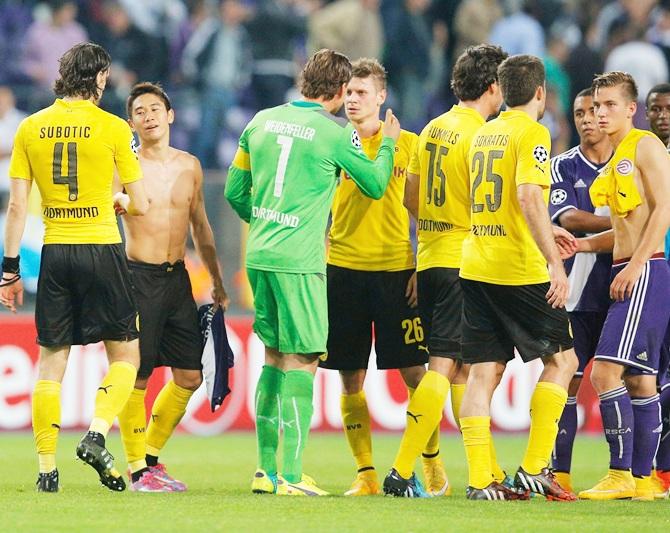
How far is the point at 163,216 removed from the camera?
899cm

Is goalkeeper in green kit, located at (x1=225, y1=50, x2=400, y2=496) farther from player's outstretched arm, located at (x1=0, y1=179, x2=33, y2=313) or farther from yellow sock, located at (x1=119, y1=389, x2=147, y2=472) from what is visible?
player's outstretched arm, located at (x1=0, y1=179, x2=33, y2=313)

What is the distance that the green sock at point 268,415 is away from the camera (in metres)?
8.23

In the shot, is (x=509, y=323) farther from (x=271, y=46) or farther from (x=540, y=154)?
(x=271, y=46)

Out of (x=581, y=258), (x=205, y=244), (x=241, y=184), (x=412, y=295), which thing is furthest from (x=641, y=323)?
(x=205, y=244)

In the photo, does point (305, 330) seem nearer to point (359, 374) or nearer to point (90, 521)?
point (359, 374)

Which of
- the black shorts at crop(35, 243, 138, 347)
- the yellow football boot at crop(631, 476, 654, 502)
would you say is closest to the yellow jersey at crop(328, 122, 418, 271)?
the black shorts at crop(35, 243, 138, 347)

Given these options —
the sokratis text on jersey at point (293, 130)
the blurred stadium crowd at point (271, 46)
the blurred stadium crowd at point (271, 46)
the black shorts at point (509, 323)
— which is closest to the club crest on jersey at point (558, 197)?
the black shorts at point (509, 323)

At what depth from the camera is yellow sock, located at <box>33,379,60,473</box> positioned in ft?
26.5

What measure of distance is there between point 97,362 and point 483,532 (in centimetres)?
723

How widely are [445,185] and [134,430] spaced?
8.13 ft

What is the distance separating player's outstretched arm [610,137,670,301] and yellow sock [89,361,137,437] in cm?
290

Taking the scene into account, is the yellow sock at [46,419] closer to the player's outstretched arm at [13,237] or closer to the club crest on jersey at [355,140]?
the player's outstretched arm at [13,237]

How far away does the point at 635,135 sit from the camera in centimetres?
838

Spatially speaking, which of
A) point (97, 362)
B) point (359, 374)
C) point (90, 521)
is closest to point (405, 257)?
point (359, 374)
